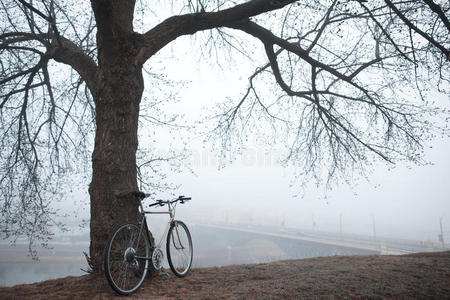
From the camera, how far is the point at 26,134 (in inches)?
226

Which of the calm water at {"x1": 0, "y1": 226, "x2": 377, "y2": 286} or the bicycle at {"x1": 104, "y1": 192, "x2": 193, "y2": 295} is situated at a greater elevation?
the bicycle at {"x1": 104, "y1": 192, "x2": 193, "y2": 295}

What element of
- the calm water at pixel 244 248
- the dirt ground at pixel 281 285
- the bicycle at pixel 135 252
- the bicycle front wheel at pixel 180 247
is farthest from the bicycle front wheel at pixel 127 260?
the calm water at pixel 244 248

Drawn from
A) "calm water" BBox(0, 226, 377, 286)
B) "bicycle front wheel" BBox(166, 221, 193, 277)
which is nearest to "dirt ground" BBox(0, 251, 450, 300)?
"bicycle front wheel" BBox(166, 221, 193, 277)

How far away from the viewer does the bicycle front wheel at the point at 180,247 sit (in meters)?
3.83

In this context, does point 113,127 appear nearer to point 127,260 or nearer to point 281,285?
point 127,260

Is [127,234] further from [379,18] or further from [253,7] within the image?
[379,18]

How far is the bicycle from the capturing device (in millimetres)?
2907

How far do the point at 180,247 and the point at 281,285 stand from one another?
162cm

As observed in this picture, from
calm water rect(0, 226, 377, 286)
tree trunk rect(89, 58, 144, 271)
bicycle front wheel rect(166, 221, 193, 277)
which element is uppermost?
tree trunk rect(89, 58, 144, 271)

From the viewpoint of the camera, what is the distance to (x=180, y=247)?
407 cm

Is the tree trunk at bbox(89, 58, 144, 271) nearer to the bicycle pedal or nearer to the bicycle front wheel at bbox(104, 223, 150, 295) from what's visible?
the bicycle front wheel at bbox(104, 223, 150, 295)

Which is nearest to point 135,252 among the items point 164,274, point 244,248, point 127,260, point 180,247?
point 127,260

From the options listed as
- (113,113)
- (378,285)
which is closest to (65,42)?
(113,113)

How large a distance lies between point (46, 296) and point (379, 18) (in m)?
6.03
